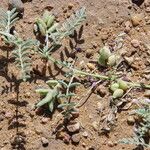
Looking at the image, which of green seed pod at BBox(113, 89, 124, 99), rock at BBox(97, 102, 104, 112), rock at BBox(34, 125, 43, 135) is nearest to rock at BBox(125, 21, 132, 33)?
green seed pod at BBox(113, 89, 124, 99)

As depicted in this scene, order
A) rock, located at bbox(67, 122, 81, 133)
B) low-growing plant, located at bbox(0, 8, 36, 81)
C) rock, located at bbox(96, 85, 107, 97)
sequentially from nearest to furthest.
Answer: low-growing plant, located at bbox(0, 8, 36, 81) < rock, located at bbox(67, 122, 81, 133) < rock, located at bbox(96, 85, 107, 97)

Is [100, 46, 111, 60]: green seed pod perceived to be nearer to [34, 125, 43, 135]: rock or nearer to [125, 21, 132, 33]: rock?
[125, 21, 132, 33]: rock

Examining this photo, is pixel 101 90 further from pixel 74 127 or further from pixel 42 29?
pixel 42 29

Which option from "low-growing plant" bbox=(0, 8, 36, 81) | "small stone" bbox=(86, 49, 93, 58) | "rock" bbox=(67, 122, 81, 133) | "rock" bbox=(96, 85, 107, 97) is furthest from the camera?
"small stone" bbox=(86, 49, 93, 58)

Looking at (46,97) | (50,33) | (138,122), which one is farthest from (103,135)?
(50,33)

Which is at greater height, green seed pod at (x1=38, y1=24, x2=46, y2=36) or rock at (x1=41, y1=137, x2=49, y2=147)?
green seed pod at (x1=38, y1=24, x2=46, y2=36)

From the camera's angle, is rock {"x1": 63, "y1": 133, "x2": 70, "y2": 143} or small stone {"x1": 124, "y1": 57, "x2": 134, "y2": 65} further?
small stone {"x1": 124, "y1": 57, "x2": 134, "y2": 65}

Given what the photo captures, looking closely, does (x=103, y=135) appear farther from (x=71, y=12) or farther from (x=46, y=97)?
(x=71, y=12)

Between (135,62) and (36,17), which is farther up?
(36,17)
